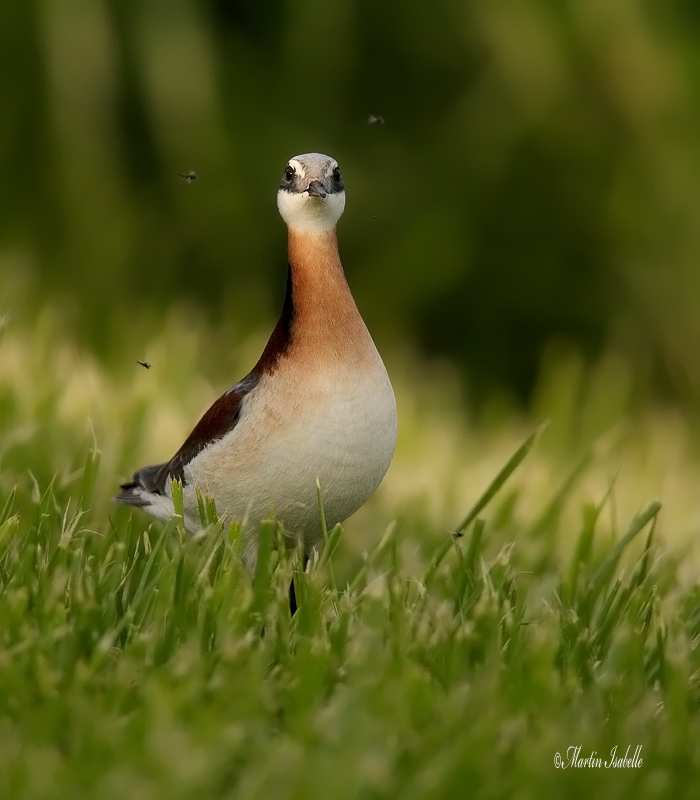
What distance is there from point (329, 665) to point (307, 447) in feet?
2.30

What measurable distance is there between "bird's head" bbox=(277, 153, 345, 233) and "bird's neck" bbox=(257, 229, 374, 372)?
3cm

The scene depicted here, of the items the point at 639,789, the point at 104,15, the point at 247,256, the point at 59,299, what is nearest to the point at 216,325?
the point at 247,256

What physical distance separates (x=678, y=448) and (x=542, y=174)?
1.57 m

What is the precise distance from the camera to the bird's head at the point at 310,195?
9.96 ft

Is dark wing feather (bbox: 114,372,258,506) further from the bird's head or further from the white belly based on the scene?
the bird's head

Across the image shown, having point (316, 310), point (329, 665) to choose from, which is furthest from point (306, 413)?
point (329, 665)


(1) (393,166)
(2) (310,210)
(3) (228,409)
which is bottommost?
(3) (228,409)

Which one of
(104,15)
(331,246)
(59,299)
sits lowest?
(59,299)

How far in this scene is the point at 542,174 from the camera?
6223 mm

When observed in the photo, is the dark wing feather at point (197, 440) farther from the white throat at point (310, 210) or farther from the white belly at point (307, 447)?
the white throat at point (310, 210)

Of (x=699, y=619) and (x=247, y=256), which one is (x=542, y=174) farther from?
(x=699, y=619)

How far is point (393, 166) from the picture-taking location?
615 cm

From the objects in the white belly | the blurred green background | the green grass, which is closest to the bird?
the white belly

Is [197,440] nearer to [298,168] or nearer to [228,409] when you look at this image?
[228,409]
